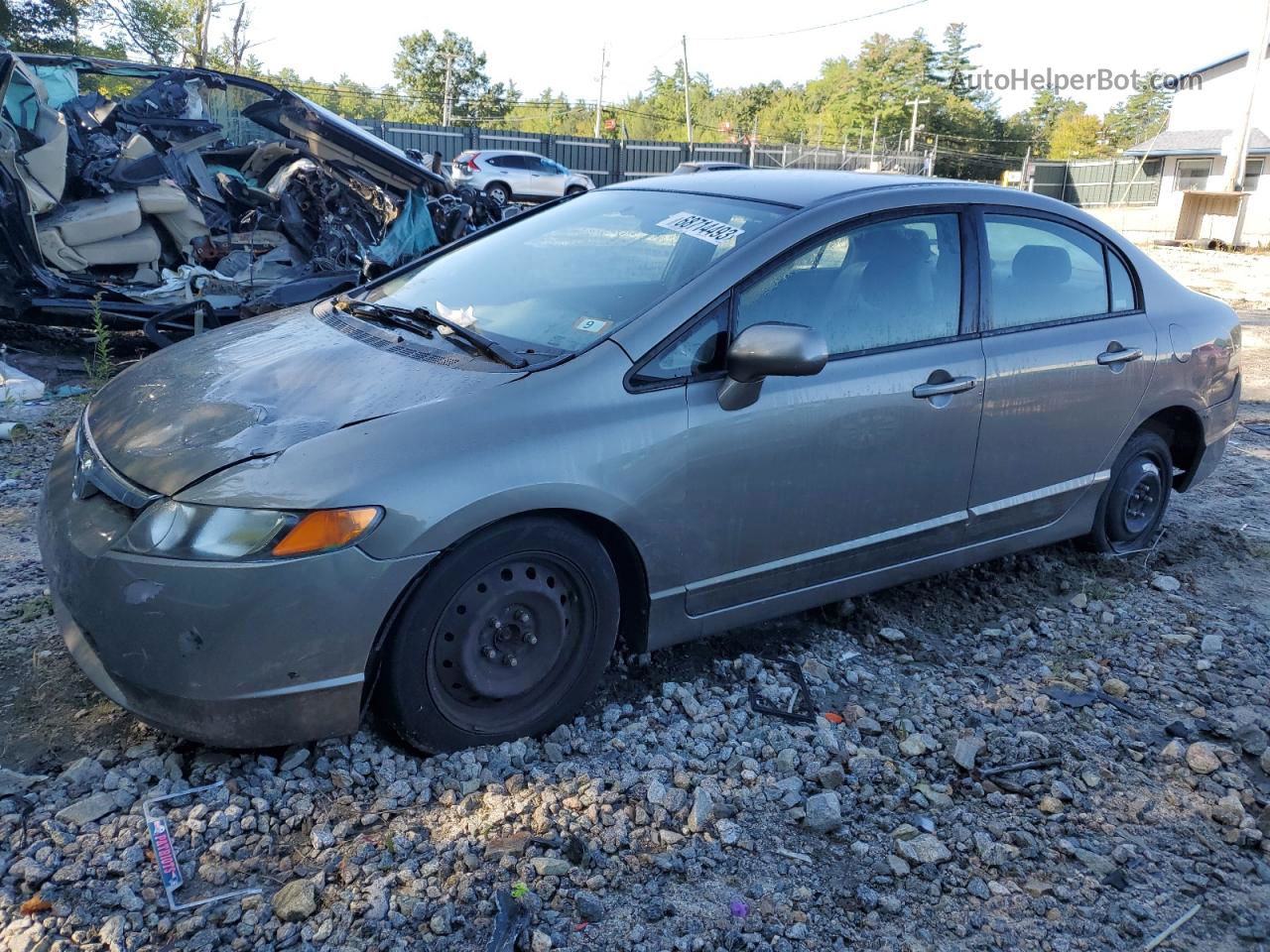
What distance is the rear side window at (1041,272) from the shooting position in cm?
385

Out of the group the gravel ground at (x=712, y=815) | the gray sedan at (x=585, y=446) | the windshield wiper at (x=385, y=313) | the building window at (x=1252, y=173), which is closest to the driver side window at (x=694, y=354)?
Answer: the gray sedan at (x=585, y=446)

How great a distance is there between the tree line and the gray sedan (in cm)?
3673

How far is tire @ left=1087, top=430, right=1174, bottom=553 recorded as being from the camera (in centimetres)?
449

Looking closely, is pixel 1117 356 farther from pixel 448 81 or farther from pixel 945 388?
pixel 448 81

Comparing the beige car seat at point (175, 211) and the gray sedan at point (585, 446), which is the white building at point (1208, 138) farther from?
the gray sedan at point (585, 446)

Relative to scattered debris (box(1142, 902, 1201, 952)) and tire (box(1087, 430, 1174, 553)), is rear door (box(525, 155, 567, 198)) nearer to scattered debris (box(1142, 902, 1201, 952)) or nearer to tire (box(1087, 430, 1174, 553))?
tire (box(1087, 430, 1174, 553))

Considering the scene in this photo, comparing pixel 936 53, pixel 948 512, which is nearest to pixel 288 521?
pixel 948 512

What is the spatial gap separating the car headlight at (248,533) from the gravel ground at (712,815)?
66cm

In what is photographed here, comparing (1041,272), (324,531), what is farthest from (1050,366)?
(324,531)

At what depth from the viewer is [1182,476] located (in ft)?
15.8

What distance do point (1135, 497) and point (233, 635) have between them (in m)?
3.96

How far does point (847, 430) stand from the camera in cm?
334

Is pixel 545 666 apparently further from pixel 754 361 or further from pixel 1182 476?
pixel 1182 476

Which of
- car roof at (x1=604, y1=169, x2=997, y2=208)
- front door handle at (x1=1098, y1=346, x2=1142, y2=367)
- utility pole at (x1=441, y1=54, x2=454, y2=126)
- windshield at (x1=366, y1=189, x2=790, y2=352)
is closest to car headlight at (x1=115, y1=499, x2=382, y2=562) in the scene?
windshield at (x1=366, y1=189, x2=790, y2=352)
